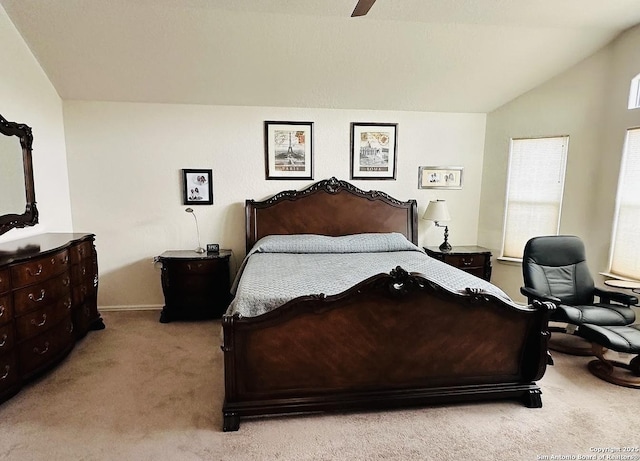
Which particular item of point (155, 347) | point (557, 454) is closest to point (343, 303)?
point (557, 454)

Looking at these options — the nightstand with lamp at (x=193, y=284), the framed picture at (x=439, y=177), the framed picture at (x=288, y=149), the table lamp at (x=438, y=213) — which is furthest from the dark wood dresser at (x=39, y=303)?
the framed picture at (x=439, y=177)

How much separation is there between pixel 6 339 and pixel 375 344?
231 centimetres

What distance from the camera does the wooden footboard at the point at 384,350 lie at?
2.14 meters

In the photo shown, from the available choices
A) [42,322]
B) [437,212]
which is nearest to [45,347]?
[42,322]

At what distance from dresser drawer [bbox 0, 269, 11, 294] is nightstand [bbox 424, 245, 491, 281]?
370cm

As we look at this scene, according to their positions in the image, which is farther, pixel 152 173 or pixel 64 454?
pixel 152 173

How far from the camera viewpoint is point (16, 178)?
10.1 ft

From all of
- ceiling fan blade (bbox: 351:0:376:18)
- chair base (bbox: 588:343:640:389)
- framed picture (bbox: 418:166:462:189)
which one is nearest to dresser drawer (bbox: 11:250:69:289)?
ceiling fan blade (bbox: 351:0:376:18)

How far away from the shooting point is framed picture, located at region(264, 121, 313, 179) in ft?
13.4

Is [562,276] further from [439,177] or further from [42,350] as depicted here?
[42,350]

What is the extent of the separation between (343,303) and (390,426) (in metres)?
0.78

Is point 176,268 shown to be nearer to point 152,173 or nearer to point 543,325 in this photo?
point 152,173

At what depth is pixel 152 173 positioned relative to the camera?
13.0 feet

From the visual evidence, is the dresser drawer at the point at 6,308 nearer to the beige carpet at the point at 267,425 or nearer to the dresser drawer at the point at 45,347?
the dresser drawer at the point at 45,347
